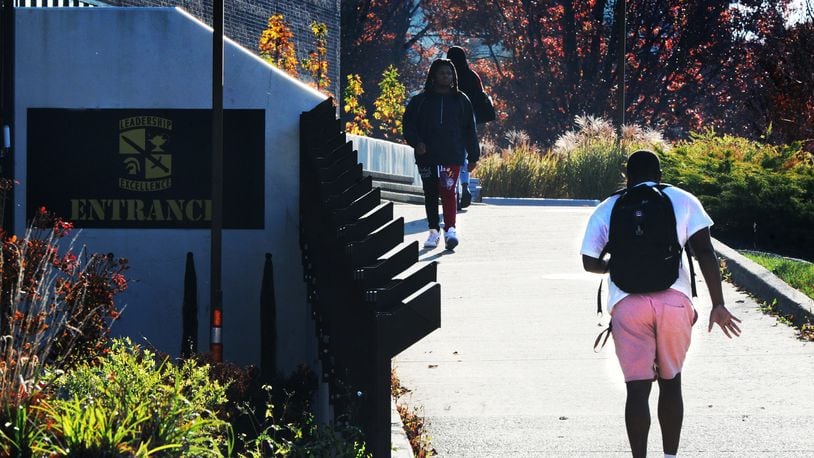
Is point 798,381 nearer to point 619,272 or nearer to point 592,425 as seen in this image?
point 592,425

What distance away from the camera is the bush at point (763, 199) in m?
15.9

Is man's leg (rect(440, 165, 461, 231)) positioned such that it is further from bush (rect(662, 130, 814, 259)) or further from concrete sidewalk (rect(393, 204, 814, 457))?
bush (rect(662, 130, 814, 259))

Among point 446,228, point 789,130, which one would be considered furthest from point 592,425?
point 789,130

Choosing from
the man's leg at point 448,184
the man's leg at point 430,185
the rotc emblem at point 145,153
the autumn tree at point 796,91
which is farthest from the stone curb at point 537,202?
the rotc emblem at point 145,153

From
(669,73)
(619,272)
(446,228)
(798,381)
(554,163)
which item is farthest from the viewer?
(669,73)

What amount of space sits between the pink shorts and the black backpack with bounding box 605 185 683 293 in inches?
3.6

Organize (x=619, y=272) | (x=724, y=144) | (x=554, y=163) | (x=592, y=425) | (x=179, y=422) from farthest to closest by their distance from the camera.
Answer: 1. (x=554, y=163)
2. (x=724, y=144)
3. (x=592, y=425)
4. (x=619, y=272)
5. (x=179, y=422)

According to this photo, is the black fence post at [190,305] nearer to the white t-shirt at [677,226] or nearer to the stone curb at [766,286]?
the white t-shirt at [677,226]

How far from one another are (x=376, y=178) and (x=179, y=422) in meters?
17.0

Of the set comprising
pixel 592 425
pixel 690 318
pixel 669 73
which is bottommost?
pixel 592 425

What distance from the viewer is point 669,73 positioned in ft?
135

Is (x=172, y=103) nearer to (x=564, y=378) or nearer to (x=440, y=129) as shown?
(x=564, y=378)

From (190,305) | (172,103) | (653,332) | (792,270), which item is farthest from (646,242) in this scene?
(792,270)

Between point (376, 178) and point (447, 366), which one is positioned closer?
point (447, 366)
